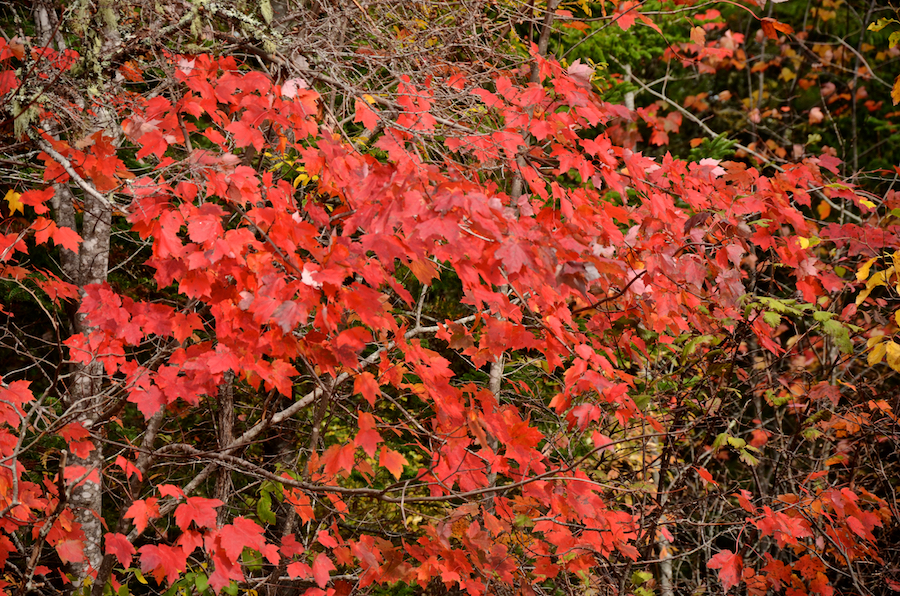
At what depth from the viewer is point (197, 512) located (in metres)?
2.94

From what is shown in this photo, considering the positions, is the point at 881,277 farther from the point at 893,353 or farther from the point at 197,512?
the point at 197,512

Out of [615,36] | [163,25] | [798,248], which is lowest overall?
[798,248]

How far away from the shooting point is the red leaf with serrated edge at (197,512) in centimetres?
291

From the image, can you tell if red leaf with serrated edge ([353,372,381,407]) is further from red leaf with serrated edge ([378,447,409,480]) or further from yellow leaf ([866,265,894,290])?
yellow leaf ([866,265,894,290])

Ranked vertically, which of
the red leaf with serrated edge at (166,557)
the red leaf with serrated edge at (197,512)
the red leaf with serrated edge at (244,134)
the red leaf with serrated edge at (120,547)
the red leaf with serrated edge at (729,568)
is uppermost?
the red leaf with serrated edge at (244,134)

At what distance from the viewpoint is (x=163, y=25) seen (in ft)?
12.1

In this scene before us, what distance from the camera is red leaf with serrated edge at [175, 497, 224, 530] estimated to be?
2.91 meters

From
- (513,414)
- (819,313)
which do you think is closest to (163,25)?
(513,414)

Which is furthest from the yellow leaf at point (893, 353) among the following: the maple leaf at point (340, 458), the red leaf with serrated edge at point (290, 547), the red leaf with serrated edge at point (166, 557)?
the red leaf with serrated edge at point (166, 557)

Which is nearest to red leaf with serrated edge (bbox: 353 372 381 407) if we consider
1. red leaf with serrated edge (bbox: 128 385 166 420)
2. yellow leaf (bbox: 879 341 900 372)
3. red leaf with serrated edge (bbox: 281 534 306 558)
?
red leaf with serrated edge (bbox: 128 385 166 420)

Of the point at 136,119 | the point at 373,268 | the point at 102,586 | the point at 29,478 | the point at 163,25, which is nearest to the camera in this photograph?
the point at 373,268

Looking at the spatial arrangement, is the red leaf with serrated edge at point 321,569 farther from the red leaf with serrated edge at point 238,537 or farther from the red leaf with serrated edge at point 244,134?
the red leaf with serrated edge at point 244,134

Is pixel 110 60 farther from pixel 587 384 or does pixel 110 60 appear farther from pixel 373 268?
pixel 587 384

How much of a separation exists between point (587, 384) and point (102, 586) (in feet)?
9.21
